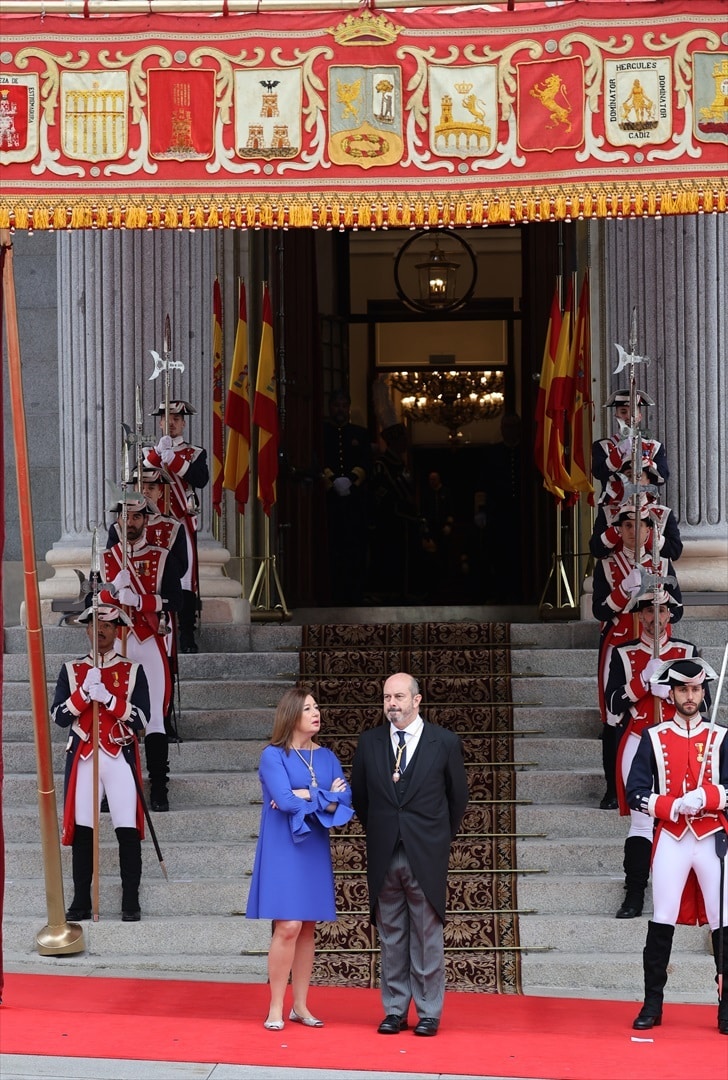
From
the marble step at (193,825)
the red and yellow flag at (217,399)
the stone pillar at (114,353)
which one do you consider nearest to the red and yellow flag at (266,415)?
the red and yellow flag at (217,399)

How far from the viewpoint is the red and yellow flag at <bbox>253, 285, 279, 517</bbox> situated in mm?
15594

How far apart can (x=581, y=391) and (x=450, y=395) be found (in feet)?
24.4

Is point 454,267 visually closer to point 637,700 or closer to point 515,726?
point 515,726

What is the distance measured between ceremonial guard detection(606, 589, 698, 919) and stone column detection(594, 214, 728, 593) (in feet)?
9.28

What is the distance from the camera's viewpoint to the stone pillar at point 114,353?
48.3ft

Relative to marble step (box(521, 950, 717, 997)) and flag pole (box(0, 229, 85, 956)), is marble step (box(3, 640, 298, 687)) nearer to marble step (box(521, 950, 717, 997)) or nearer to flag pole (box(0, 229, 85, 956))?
flag pole (box(0, 229, 85, 956))

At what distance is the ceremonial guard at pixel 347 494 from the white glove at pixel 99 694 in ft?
24.8

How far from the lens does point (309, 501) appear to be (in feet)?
60.7

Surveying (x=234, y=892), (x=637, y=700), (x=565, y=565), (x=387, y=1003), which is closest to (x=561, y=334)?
(x=565, y=565)

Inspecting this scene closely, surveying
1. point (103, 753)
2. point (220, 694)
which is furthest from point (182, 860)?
point (220, 694)

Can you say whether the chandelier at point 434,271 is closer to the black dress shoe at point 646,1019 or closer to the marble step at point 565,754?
the marble step at point 565,754

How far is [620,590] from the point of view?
40.4 feet

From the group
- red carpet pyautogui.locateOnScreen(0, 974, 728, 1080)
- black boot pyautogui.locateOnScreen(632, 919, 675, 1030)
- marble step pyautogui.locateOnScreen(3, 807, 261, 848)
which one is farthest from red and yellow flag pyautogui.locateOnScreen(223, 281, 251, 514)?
black boot pyautogui.locateOnScreen(632, 919, 675, 1030)

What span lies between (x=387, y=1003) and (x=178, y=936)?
2149 millimetres
